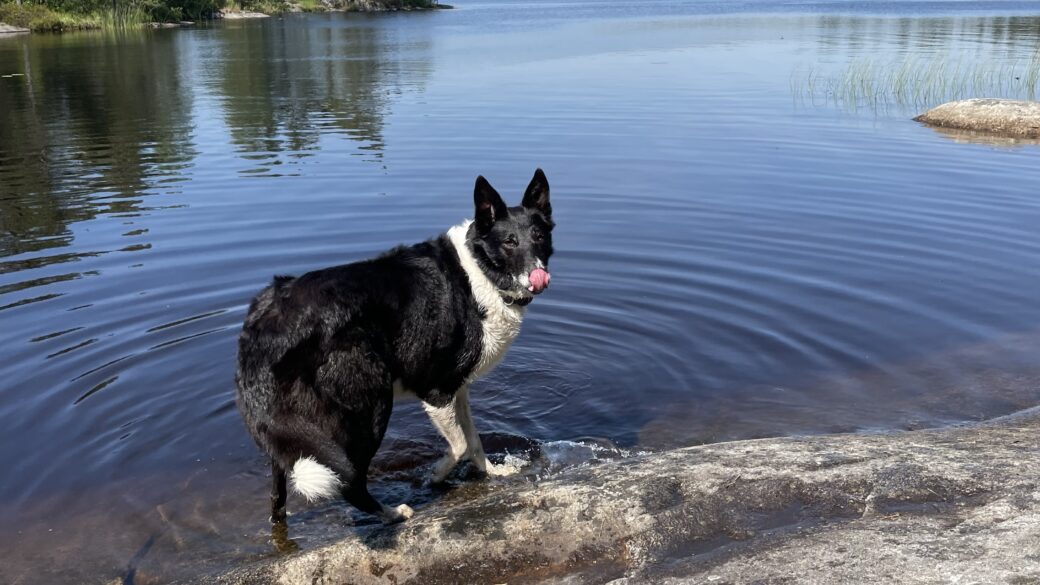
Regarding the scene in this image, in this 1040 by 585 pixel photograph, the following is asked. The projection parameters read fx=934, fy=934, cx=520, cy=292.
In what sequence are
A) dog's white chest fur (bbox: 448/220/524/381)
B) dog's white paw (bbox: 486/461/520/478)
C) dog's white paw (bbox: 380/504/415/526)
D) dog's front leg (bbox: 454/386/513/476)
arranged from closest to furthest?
1. dog's white paw (bbox: 380/504/415/526)
2. dog's white chest fur (bbox: 448/220/524/381)
3. dog's front leg (bbox: 454/386/513/476)
4. dog's white paw (bbox: 486/461/520/478)

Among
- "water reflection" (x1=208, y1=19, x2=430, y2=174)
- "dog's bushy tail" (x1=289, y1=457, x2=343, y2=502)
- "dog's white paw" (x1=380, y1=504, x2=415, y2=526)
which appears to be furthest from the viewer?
"water reflection" (x1=208, y1=19, x2=430, y2=174)

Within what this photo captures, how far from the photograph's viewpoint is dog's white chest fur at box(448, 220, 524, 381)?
6.40 metres

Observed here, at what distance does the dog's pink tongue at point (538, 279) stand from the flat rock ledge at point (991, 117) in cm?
1857

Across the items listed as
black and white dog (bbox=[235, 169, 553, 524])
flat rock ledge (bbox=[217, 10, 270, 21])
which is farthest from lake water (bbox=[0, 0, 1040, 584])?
flat rock ledge (bbox=[217, 10, 270, 21])

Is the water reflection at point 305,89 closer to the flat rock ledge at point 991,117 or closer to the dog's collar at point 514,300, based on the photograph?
the dog's collar at point 514,300

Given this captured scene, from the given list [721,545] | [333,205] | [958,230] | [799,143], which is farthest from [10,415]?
[799,143]

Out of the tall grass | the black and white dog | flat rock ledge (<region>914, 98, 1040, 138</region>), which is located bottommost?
the black and white dog

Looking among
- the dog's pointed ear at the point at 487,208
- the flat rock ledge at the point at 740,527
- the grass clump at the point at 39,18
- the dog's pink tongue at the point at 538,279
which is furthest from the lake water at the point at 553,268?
→ the grass clump at the point at 39,18

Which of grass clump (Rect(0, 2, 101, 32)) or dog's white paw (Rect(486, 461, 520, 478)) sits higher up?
grass clump (Rect(0, 2, 101, 32))

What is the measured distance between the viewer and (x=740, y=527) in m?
5.09

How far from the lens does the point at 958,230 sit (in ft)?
43.4

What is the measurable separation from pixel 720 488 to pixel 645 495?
0.44 metres

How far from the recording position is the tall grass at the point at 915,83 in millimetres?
25328

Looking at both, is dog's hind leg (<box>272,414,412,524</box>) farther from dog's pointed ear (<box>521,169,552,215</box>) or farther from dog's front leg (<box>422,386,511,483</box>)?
dog's pointed ear (<box>521,169,552,215</box>)
